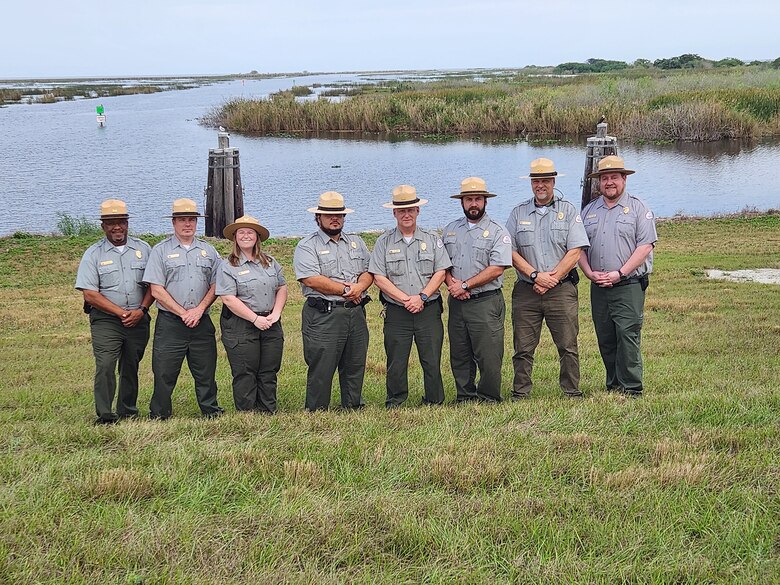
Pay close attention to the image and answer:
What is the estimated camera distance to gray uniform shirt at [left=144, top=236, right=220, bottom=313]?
6820 millimetres

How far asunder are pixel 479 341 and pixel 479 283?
485 millimetres

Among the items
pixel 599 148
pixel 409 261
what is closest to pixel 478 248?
pixel 409 261

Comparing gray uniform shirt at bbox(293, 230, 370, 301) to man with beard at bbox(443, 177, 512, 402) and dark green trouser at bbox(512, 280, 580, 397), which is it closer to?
man with beard at bbox(443, 177, 512, 402)

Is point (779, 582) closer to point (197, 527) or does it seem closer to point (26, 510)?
point (197, 527)

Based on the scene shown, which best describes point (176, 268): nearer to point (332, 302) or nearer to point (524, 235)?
point (332, 302)

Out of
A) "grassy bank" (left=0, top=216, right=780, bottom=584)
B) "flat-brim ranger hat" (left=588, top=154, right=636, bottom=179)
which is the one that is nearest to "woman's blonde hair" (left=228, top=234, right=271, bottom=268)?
"grassy bank" (left=0, top=216, right=780, bottom=584)

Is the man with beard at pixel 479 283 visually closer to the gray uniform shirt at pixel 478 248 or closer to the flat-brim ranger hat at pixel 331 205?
the gray uniform shirt at pixel 478 248

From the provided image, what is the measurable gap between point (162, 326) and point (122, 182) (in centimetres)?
2621

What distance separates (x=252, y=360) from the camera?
6797mm

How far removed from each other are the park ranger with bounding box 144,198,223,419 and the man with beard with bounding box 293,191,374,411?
0.83m

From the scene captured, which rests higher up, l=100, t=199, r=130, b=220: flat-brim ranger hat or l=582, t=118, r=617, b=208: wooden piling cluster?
l=582, t=118, r=617, b=208: wooden piling cluster

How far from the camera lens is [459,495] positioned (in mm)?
4160

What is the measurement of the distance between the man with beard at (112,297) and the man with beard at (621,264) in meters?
3.75

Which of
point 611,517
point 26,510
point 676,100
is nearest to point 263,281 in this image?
point 26,510
